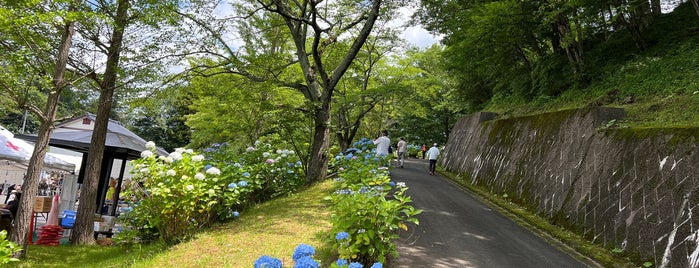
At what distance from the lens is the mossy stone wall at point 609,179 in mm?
4695

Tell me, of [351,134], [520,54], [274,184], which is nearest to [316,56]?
[274,184]

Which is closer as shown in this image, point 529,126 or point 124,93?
point 124,93

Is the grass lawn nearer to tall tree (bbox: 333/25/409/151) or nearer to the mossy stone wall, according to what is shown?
the mossy stone wall

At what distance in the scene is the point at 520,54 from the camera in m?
14.6

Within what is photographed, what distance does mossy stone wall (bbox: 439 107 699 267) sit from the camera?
185 inches

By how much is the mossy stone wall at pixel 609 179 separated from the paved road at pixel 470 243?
86cm

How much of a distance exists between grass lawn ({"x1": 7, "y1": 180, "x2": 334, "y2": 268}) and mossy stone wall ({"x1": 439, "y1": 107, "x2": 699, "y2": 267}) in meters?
4.21

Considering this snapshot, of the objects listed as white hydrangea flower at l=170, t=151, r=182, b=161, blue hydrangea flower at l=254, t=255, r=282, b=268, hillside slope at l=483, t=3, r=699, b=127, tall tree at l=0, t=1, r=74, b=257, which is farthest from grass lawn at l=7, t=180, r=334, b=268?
hillside slope at l=483, t=3, r=699, b=127

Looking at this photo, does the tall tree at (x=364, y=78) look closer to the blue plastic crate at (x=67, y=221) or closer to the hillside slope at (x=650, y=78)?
the hillside slope at (x=650, y=78)

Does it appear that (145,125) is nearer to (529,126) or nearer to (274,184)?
(274,184)

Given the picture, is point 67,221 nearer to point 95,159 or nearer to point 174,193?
point 95,159

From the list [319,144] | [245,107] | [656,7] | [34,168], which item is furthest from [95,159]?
[656,7]

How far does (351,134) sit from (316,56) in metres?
7.10

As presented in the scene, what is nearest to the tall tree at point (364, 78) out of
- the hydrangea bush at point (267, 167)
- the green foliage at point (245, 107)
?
the green foliage at point (245, 107)
